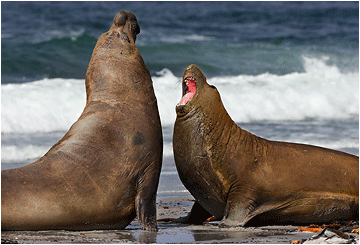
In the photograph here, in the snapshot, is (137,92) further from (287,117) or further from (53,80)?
(53,80)

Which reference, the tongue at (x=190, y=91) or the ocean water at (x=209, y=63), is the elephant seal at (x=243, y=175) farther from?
the ocean water at (x=209, y=63)

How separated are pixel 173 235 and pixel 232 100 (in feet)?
36.7

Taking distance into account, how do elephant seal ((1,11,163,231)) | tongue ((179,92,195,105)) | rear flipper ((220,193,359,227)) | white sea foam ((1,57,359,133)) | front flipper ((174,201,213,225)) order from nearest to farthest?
elephant seal ((1,11,163,231)) < rear flipper ((220,193,359,227)) < tongue ((179,92,195,105)) < front flipper ((174,201,213,225)) < white sea foam ((1,57,359,133))

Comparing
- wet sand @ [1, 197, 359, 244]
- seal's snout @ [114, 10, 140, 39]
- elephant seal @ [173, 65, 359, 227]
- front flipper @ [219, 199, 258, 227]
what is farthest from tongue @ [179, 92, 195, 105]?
wet sand @ [1, 197, 359, 244]

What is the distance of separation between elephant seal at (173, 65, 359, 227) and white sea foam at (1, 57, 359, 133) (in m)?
7.22

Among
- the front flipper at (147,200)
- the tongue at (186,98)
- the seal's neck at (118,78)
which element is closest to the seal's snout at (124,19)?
the seal's neck at (118,78)

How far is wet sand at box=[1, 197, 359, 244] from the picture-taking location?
4.96 metres

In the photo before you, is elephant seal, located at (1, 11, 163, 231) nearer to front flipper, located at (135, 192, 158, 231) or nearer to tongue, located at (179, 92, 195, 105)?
front flipper, located at (135, 192, 158, 231)

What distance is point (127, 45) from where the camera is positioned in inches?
256

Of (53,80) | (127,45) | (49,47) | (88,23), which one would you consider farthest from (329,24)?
(127,45)

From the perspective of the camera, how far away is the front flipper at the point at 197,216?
637 centimetres

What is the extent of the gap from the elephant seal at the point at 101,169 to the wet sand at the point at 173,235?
0.43 ft

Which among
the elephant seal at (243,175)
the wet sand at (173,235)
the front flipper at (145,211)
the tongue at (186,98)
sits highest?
the tongue at (186,98)

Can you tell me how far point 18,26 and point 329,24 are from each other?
16865mm
